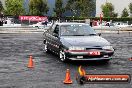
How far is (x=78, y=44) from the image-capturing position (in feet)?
49.4

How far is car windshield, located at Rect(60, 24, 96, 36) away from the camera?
16.8m

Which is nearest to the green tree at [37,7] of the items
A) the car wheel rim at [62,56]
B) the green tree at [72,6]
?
the green tree at [72,6]

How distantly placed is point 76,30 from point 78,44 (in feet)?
6.67

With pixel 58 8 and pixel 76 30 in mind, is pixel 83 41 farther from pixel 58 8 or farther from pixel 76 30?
pixel 58 8

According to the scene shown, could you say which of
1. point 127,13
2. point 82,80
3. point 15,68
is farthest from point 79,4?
point 82,80

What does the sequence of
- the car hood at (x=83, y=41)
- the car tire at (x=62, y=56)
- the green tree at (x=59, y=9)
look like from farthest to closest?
the green tree at (x=59, y=9) < the car tire at (x=62, y=56) < the car hood at (x=83, y=41)

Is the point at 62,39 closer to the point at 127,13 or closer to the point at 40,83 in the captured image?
the point at 40,83

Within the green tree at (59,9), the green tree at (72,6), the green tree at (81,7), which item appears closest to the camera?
the green tree at (81,7)

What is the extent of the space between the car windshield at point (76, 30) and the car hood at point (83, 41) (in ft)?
1.88

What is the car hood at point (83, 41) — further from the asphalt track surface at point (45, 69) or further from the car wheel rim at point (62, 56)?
the asphalt track surface at point (45, 69)

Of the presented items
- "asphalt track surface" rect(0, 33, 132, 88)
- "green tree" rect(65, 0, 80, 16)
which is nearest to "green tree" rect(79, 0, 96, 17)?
"green tree" rect(65, 0, 80, 16)

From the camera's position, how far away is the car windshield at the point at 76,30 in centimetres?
1677

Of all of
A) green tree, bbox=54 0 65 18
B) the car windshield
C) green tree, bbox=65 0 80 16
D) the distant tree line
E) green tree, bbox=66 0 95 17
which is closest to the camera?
the car windshield

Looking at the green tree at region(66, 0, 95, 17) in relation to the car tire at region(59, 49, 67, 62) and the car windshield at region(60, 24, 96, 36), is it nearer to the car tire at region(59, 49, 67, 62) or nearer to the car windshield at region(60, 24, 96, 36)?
the car windshield at region(60, 24, 96, 36)
